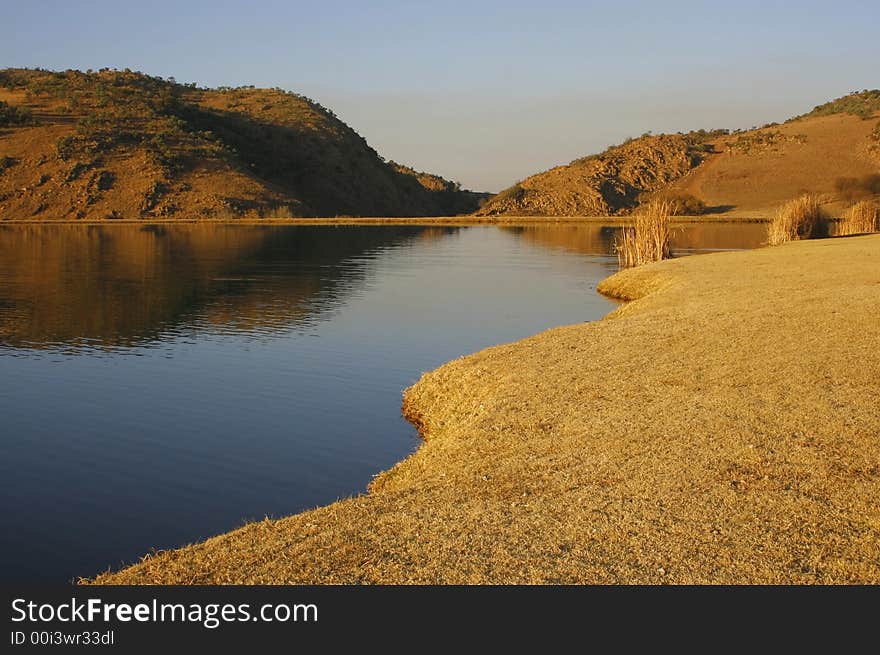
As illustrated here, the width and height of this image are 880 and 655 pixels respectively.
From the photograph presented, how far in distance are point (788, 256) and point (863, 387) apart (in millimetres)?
16582

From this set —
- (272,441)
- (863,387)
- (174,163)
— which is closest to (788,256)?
(863,387)

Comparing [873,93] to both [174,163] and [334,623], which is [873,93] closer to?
[174,163]

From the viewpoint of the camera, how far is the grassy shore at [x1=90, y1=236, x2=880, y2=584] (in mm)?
5465

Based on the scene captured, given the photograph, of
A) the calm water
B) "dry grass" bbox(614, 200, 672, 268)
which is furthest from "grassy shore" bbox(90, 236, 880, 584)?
"dry grass" bbox(614, 200, 672, 268)

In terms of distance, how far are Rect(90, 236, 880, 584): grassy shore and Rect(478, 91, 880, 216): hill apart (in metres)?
62.9

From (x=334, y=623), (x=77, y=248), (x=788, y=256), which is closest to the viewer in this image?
(x=334, y=623)

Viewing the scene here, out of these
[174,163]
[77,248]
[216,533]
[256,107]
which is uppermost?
[256,107]

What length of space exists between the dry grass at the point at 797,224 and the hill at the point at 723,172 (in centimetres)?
3693

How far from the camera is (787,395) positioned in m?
9.15

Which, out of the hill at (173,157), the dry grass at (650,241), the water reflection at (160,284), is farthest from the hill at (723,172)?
the dry grass at (650,241)

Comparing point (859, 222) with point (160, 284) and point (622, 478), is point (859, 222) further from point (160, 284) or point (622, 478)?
point (622, 478)

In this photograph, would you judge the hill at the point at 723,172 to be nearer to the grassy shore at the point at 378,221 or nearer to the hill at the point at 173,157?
the grassy shore at the point at 378,221

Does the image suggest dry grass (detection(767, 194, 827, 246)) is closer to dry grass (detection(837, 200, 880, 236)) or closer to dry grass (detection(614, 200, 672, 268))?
dry grass (detection(837, 200, 880, 236))

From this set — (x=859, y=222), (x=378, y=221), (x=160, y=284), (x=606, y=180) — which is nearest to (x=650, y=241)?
(x=859, y=222)
